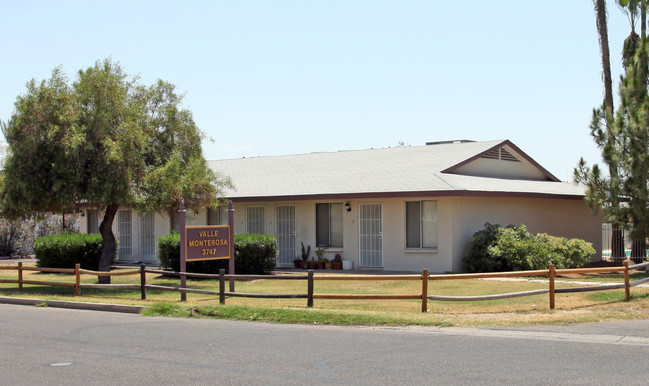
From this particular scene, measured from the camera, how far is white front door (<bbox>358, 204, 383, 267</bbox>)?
2464 centimetres

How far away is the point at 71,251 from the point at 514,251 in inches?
613

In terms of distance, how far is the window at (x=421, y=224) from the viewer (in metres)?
23.6

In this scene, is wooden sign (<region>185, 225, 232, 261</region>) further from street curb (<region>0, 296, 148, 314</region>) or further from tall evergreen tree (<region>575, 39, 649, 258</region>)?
tall evergreen tree (<region>575, 39, 649, 258</region>)

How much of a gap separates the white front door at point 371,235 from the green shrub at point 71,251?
9.77 meters

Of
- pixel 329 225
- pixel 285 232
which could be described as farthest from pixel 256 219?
pixel 329 225

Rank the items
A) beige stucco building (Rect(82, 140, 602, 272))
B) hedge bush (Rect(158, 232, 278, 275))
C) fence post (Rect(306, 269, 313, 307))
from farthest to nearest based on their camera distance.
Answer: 1. beige stucco building (Rect(82, 140, 602, 272))
2. hedge bush (Rect(158, 232, 278, 275))
3. fence post (Rect(306, 269, 313, 307))

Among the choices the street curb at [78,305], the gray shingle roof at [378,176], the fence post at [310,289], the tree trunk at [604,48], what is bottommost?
the street curb at [78,305]

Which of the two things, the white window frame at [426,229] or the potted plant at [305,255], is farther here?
the potted plant at [305,255]

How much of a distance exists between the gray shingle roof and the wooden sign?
638 cm

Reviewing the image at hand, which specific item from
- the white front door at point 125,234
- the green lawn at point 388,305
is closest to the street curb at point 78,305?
the green lawn at point 388,305

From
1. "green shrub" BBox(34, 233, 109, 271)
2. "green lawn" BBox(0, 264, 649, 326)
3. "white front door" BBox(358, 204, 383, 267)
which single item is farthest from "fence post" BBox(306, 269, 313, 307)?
"green shrub" BBox(34, 233, 109, 271)

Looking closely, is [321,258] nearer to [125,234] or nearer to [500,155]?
[500,155]

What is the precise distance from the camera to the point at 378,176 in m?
26.1

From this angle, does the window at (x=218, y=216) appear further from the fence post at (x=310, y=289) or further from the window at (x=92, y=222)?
the fence post at (x=310, y=289)
